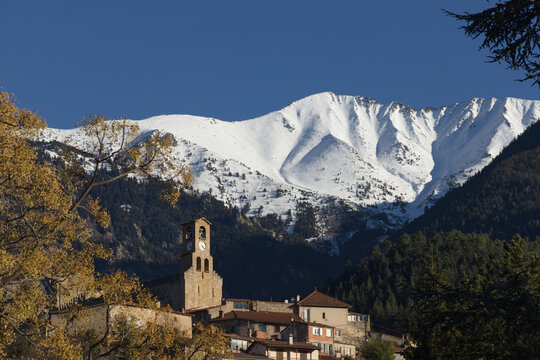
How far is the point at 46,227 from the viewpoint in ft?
93.7

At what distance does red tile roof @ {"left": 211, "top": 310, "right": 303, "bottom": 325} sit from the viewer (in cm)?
12200

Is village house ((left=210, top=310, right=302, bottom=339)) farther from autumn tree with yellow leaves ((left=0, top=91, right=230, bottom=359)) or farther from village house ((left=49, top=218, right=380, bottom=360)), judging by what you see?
autumn tree with yellow leaves ((left=0, top=91, right=230, bottom=359))

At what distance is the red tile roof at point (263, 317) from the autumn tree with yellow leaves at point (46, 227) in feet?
301

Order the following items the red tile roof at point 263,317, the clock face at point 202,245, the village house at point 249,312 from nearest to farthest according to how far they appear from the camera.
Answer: the village house at point 249,312, the red tile roof at point 263,317, the clock face at point 202,245

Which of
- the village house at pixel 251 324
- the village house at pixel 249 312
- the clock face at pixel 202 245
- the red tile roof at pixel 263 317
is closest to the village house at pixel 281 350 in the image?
the village house at pixel 249 312

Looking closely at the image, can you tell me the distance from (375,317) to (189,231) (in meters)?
42.1

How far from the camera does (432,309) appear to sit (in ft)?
79.0

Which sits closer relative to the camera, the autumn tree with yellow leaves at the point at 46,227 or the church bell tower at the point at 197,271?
the autumn tree with yellow leaves at the point at 46,227

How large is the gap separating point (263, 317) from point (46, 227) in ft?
324

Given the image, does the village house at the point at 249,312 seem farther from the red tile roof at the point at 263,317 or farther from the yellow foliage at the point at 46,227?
the yellow foliage at the point at 46,227

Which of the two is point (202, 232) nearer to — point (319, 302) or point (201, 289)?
point (201, 289)

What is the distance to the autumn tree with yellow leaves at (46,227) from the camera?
27547mm

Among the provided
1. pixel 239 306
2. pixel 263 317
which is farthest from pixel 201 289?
pixel 263 317

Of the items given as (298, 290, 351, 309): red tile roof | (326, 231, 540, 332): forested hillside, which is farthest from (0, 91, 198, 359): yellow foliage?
(326, 231, 540, 332): forested hillside
